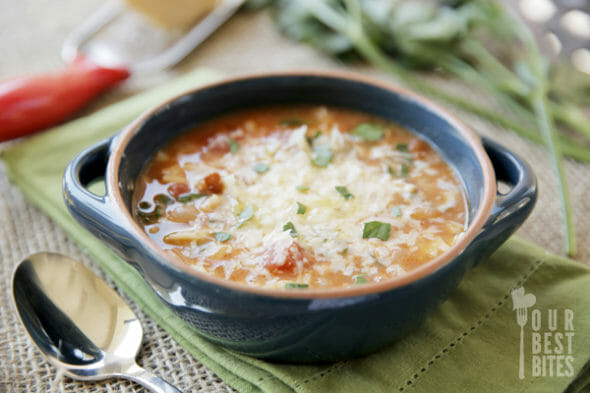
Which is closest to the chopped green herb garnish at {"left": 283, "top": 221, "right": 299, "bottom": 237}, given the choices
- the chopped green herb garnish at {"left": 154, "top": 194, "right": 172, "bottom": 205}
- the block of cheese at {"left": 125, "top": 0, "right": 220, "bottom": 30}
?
the chopped green herb garnish at {"left": 154, "top": 194, "right": 172, "bottom": 205}

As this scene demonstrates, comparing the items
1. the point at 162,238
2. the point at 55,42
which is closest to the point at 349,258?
the point at 162,238

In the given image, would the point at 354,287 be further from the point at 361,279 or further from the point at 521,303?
the point at 521,303

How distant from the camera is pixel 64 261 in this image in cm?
179

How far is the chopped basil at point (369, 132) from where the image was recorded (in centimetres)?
208

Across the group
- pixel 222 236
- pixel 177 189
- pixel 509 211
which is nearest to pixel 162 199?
pixel 177 189

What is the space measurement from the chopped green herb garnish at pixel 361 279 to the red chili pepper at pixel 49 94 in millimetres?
1558

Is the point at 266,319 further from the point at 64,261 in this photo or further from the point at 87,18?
the point at 87,18

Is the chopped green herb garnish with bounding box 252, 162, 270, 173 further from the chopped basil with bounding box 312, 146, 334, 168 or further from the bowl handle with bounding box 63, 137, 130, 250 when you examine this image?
the bowl handle with bounding box 63, 137, 130, 250

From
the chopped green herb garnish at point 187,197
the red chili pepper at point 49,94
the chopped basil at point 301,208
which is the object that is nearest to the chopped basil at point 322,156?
the chopped basil at point 301,208

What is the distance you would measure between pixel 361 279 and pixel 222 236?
1.32ft

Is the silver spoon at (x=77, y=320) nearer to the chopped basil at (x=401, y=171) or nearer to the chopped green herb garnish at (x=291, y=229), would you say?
the chopped green herb garnish at (x=291, y=229)

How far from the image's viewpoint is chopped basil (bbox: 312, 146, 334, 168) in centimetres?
194

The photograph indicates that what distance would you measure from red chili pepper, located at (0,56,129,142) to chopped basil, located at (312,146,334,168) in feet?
3.84

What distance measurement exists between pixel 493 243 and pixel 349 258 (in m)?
0.36
